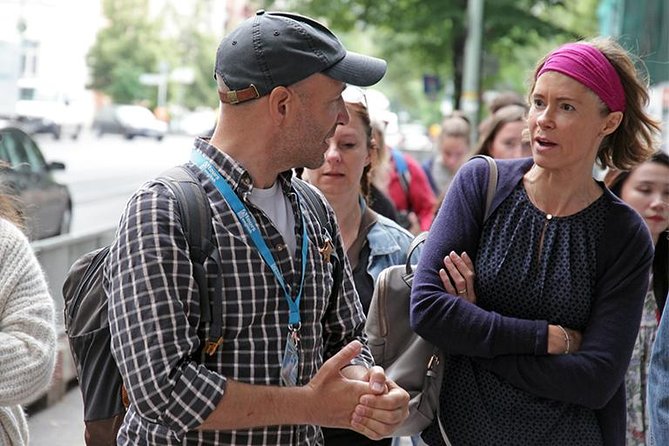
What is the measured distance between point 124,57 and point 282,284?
130ft

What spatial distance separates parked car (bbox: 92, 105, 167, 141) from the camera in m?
32.3

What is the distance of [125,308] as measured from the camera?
2.60 meters

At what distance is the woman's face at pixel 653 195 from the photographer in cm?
508

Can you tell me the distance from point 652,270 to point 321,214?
87.9 inches

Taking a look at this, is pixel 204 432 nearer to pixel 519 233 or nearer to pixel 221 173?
pixel 221 173

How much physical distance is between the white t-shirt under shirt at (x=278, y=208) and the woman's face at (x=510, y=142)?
13.2 feet

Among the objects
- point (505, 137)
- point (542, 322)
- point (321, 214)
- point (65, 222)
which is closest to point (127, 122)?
point (65, 222)

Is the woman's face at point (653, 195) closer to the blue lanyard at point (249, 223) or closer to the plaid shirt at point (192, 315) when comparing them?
the plaid shirt at point (192, 315)

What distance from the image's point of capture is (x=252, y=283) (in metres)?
2.71

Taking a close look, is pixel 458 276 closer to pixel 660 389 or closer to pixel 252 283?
pixel 660 389

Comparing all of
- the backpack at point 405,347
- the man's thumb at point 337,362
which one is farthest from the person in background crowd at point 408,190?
the man's thumb at point 337,362

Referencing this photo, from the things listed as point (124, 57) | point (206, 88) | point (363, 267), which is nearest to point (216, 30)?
point (206, 88)

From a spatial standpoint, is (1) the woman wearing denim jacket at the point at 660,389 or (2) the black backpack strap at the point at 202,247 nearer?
(2) the black backpack strap at the point at 202,247

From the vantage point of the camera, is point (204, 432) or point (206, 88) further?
point (206, 88)
